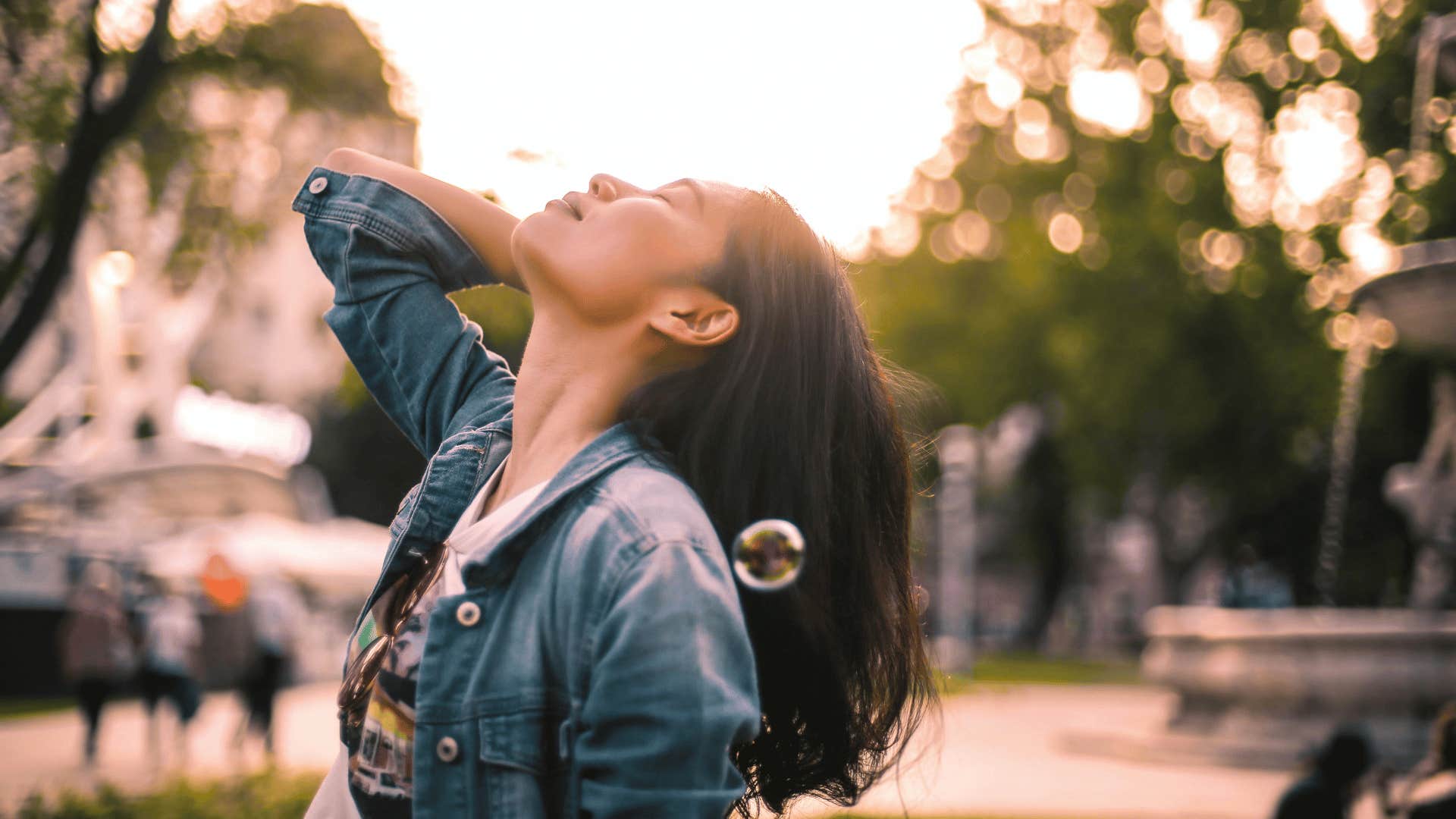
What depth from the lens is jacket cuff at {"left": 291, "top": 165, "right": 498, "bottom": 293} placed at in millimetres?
2449

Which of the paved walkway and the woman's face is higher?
the woman's face

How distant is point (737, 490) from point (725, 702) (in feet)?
1.51

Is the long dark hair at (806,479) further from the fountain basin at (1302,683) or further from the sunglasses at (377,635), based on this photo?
the fountain basin at (1302,683)

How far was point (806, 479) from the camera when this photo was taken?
2029 mm

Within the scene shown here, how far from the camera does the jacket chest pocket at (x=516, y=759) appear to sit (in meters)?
1.75

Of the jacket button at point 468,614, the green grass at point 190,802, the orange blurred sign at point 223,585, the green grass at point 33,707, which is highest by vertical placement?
the jacket button at point 468,614

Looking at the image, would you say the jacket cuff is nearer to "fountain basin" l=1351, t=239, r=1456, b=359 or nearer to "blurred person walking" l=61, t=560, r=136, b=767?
"fountain basin" l=1351, t=239, r=1456, b=359

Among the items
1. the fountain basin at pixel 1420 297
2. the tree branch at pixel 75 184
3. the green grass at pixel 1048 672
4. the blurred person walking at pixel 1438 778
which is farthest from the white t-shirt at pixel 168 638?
the green grass at pixel 1048 672

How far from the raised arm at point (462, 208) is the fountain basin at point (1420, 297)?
992 centimetres

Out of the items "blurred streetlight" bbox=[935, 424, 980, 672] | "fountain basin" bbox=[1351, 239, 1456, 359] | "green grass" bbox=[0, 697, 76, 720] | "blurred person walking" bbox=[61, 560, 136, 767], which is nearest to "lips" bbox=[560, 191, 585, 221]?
"fountain basin" bbox=[1351, 239, 1456, 359]

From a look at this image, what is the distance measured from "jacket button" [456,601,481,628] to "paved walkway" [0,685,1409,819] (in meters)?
4.49

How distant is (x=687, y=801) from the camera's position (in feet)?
5.17

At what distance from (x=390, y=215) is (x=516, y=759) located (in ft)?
3.62

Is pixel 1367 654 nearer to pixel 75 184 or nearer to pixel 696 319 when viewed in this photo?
pixel 75 184
